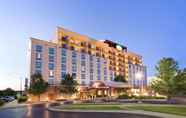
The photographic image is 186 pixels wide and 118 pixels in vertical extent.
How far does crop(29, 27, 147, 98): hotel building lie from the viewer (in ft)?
292

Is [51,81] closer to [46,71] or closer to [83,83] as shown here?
[46,71]

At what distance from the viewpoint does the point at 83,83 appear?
10331 cm

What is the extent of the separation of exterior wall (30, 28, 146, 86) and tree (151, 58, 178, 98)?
1941 inches

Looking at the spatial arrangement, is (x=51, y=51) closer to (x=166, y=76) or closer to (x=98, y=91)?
(x=98, y=91)

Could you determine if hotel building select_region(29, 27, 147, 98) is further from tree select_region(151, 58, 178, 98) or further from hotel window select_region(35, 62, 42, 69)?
tree select_region(151, 58, 178, 98)

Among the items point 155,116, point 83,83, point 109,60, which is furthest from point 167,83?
point 109,60

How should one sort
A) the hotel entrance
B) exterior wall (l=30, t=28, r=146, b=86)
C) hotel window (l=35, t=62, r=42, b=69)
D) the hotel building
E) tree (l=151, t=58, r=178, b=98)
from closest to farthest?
tree (l=151, t=58, r=178, b=98) < hotel window (l=35, t=62, r=42, b=69) < the hotel building < exterior wall (l=30, t=28, r=146, b=86) < the hotel entrance

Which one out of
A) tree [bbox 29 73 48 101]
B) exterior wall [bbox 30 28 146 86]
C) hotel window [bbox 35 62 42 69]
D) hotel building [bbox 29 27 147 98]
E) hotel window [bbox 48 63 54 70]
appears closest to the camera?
tree [bbox 29 73 48 101]

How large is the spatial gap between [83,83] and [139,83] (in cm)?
5384

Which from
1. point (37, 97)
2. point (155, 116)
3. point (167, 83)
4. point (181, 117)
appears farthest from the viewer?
point (37, 97)

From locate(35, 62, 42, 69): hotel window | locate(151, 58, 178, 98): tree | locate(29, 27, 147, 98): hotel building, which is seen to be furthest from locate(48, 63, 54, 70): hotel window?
locate(151, 58, 178, 98): tree

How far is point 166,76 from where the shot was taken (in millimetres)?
51125

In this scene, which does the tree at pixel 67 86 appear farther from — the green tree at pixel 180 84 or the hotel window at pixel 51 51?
the green tree at pixel 180 84

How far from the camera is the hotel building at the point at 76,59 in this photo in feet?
292
